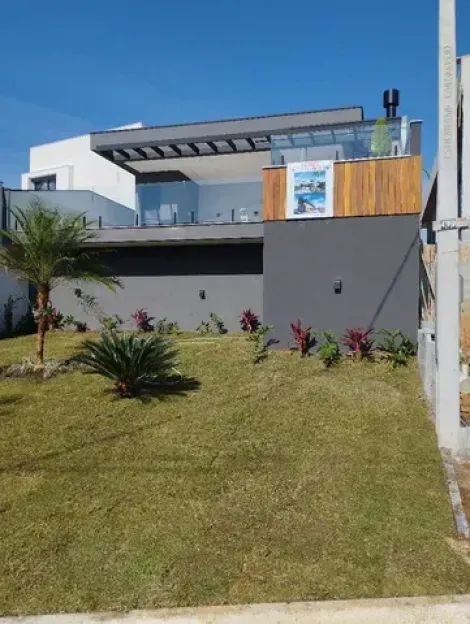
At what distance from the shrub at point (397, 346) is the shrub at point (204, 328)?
6.22 metres

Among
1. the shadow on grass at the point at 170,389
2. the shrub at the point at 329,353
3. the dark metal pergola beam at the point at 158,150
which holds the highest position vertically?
the dark metal pergola beam at the point at 158,150

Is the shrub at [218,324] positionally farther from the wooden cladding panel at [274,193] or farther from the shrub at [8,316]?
the shrub at [8,316]

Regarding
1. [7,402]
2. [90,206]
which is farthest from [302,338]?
[90,206]

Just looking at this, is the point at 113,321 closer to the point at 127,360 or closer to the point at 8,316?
the point at 8,316

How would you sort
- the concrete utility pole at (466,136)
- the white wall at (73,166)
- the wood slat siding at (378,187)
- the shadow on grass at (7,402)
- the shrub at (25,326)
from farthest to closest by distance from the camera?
the white wall at (73,166) → the shrub at (25,326) → the wood slat siding at (378,187) → the shadow on grass at (7,402) → the concrete utility pole at (466,136)

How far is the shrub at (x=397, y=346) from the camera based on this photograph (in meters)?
10.5

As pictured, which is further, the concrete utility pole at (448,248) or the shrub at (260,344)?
the shrub at (260,344)

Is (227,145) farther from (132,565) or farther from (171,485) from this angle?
(132,565)

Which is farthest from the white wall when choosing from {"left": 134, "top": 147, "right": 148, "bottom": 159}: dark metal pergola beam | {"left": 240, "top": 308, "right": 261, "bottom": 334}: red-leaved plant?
{"left": 240, "top": 308, "right": 261, "bottom": 334}: red-leaved plant

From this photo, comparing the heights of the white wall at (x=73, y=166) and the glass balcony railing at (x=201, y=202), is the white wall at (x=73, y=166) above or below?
above

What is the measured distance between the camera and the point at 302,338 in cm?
1166

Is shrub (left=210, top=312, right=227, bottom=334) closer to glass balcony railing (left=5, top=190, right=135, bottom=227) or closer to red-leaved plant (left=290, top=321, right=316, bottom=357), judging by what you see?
glass balcony railing (left=5, top=190, right=135, bottom=227)

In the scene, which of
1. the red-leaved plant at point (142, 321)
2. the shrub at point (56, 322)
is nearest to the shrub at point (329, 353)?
the red-leaved plant at point (142, 321)

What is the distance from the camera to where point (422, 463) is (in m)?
6.28
